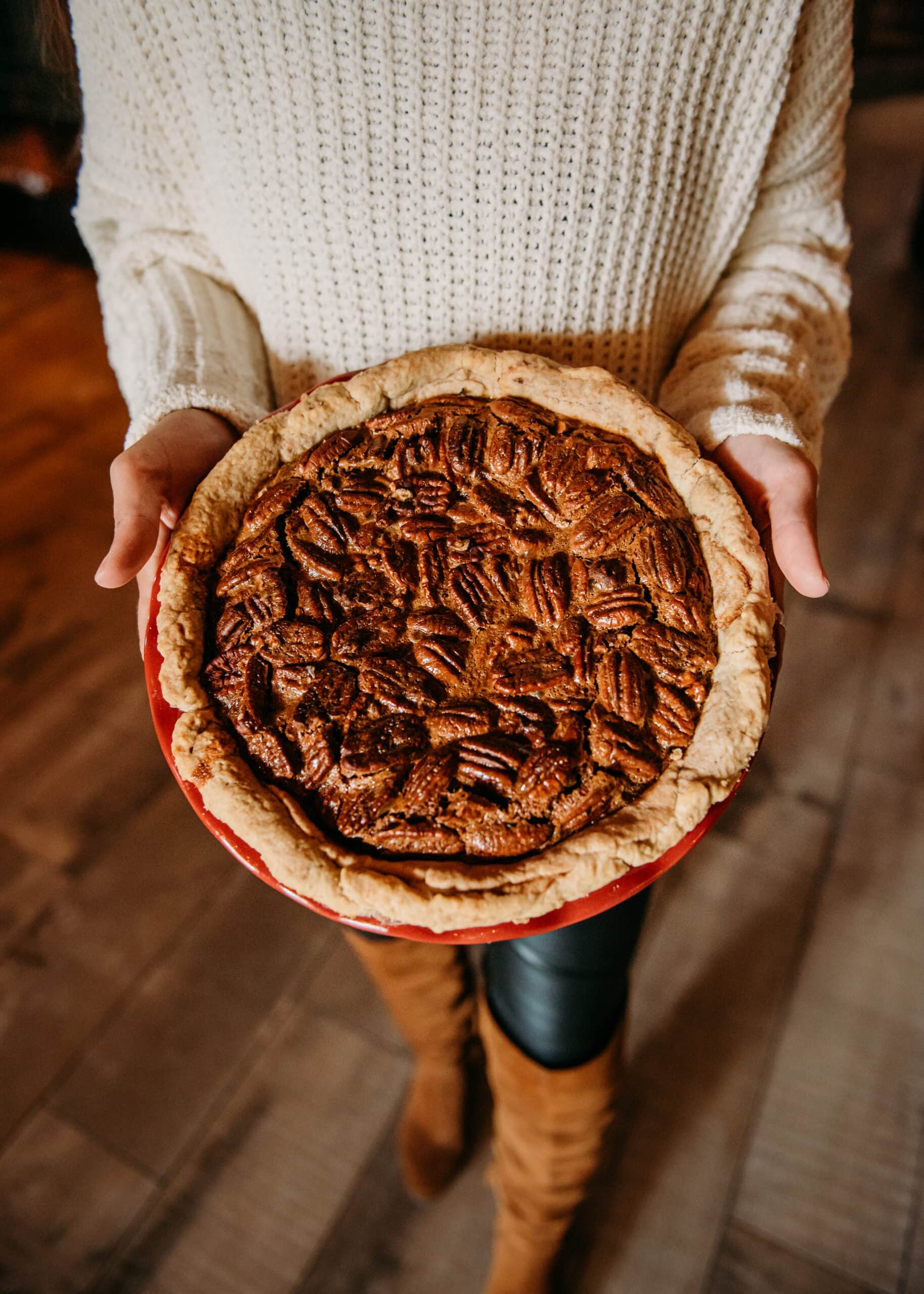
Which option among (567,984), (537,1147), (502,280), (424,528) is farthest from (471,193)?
(537,1147)

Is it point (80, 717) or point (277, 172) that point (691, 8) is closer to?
point (277, 172)

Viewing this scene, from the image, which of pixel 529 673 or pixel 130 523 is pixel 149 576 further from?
pixel 529 673

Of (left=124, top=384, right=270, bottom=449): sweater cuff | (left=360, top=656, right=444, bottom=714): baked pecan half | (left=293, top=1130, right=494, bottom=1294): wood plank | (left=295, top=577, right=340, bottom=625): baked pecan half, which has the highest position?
(left=124, top=384, right=270, bottom=449): sweater cuff

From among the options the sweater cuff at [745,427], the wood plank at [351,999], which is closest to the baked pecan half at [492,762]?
the sweater cuff at [745,427]

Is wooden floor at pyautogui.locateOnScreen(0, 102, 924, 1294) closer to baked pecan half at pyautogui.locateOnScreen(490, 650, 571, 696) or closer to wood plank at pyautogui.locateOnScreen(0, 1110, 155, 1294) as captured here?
wood plank at pyautogui.locateOnScreen(0, 1110, 155, 1294)

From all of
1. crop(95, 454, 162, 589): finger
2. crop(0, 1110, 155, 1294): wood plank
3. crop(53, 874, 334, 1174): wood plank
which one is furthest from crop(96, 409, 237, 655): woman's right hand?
crop(0, 1110, 155, 1294): wood plank

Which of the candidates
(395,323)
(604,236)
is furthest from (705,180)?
(395,323)
